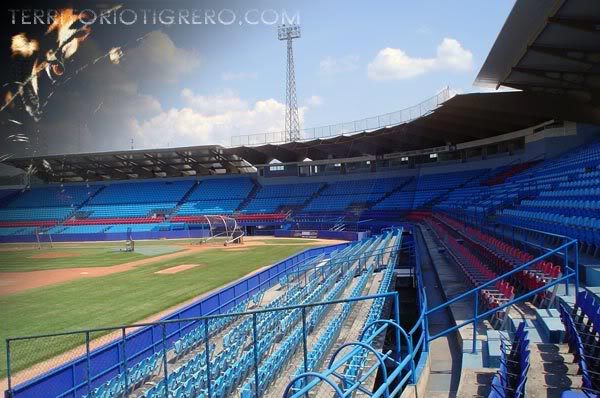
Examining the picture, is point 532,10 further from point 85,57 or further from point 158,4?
point 85,57

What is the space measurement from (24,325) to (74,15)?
3121 cm

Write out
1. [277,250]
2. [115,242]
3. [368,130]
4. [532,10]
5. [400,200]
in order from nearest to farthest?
1. [532,10]
2. [277,250]
3. [368,130]
4. [400,200]
5. [115,242]

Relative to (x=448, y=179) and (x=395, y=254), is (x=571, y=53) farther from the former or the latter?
(x=448, y=179)

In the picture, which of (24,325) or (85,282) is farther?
(85,282)

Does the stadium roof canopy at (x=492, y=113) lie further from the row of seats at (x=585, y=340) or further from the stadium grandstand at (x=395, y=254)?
the row of seats at (x=585, y=340)

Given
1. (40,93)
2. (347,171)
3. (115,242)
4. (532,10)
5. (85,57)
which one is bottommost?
(115,242)

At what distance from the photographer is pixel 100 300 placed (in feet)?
60.7

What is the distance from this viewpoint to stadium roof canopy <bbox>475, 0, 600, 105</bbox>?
15914 millimetres

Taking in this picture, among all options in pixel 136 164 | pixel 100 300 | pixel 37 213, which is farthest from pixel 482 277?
pixel 37 213

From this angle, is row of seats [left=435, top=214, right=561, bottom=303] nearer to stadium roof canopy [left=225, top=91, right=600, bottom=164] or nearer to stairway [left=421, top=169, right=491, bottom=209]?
stadium roof canopy [left=225, top=91, right=600, bottom=164]

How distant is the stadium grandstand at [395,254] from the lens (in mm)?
6707

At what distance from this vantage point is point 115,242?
49.8 m

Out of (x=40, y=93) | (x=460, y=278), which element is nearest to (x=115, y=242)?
(x=40, y=93)

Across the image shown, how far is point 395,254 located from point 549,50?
34.5 ft
